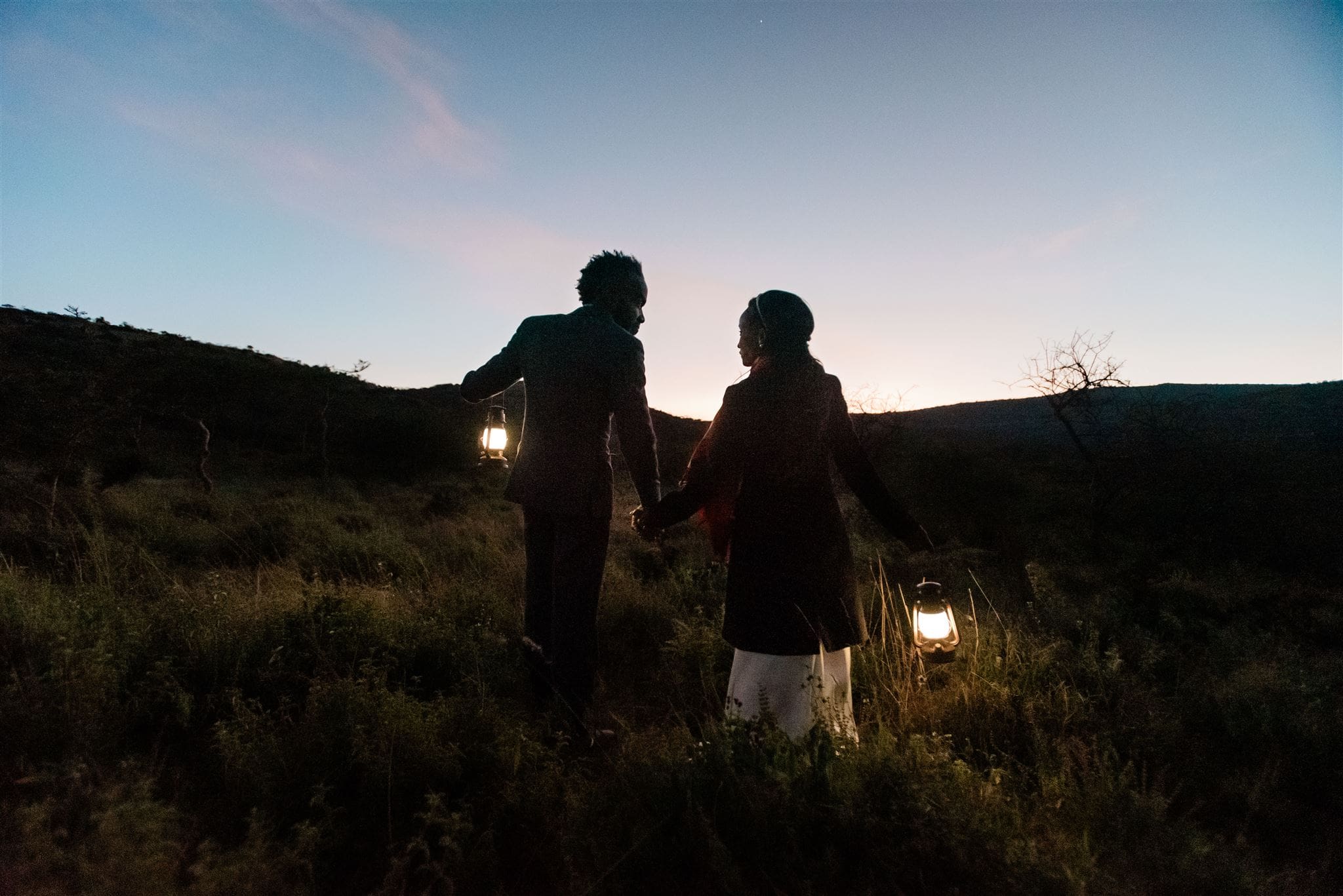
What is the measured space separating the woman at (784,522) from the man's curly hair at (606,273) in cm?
65

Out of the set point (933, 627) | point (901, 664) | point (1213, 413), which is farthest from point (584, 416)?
point (1213, 413)

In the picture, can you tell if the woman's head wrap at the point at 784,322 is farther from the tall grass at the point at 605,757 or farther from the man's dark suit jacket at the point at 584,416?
the tall grass at the point at 605,757

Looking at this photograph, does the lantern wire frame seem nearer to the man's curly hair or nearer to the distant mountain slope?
the man's curly hair

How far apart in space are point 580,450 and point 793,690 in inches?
48.1

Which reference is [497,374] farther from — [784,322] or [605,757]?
[605,757]

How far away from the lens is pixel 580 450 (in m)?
2.78

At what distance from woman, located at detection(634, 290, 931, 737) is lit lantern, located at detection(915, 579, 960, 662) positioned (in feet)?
0.87

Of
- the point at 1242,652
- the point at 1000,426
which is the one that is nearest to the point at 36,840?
the point at 1242,652

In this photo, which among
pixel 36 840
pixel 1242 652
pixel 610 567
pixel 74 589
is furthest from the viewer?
pixel 610 567

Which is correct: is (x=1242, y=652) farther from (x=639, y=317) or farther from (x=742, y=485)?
(x=639, y=317)

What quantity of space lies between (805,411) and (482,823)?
1.70 m

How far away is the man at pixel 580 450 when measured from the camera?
9.08 ft

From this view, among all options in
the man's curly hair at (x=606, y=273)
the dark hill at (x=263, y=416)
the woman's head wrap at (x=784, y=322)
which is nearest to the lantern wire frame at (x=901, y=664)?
the woman's head wrap at (x=784, y=322)

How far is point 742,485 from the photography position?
254 cm
